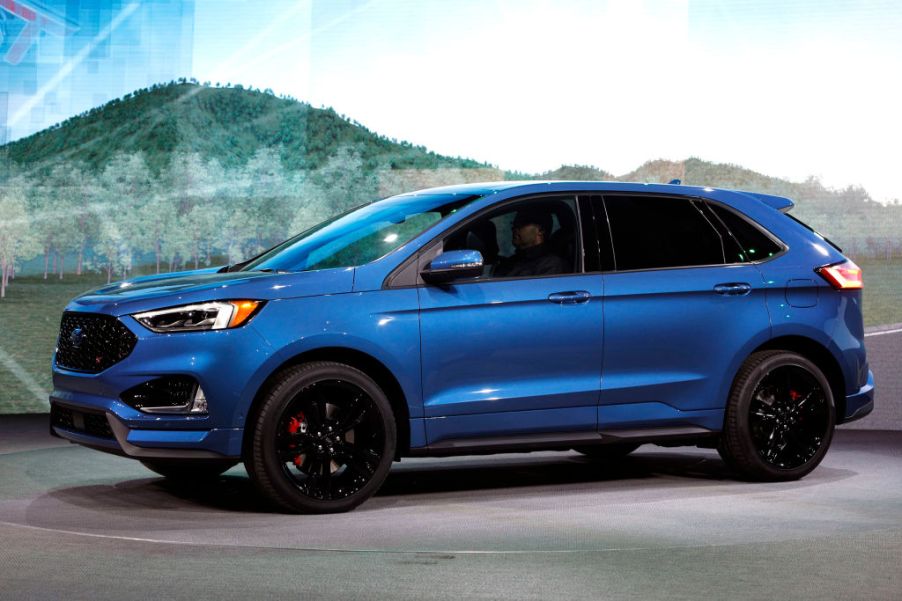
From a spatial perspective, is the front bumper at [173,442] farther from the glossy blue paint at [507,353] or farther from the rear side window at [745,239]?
the rear side window at [745,239]

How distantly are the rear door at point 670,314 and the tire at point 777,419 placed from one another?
Answer: 13cm

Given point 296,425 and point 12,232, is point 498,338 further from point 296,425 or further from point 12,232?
point 12,232

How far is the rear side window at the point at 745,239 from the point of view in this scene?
28.2 feet

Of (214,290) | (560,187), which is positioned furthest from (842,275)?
(214,290)

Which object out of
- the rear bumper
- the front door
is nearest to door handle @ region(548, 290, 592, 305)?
the front door

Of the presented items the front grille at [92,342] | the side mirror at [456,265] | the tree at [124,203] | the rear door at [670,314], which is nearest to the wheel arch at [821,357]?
the rear door at [670,314]

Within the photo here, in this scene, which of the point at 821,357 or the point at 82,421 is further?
the point at 821,357

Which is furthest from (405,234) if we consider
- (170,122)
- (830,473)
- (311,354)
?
(170,122)

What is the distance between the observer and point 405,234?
777cm

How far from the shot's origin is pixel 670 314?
→ 8125 millimetres

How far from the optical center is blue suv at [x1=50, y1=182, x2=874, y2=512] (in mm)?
7145

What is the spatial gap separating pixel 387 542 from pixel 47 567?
1.49 metres

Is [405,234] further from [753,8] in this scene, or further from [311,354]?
[753,8]

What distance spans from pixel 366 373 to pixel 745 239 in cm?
254
